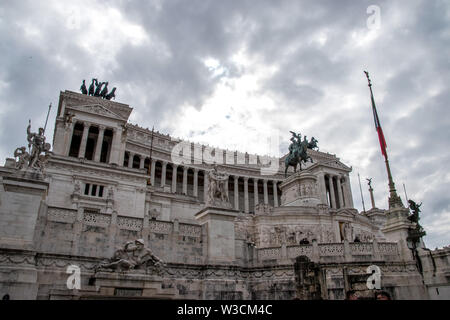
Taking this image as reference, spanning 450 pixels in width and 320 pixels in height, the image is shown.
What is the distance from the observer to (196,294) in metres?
19.5

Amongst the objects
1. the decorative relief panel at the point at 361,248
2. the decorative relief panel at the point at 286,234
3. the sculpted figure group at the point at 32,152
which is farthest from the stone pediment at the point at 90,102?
the decorative relief panel at the point at 361,248

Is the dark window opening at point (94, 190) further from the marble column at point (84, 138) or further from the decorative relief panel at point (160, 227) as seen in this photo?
the decorative relief panel at point (160, 227)

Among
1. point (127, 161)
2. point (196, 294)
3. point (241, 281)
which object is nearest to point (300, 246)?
point (241, 281)

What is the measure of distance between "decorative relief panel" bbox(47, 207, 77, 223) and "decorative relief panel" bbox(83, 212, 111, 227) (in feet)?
2.02

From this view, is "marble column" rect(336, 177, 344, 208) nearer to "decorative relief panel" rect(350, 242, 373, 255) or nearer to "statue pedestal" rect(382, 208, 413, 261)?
"statue pedestal" rect(382, 208, 413, 261)

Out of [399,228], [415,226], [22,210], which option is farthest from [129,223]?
[415,226]

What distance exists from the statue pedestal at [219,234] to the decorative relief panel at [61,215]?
25.8 feet

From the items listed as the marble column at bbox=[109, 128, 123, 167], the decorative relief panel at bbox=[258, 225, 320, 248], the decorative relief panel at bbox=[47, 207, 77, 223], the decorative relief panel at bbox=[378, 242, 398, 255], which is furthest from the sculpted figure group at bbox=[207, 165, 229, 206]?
the marble column at bbox=[109, 128, 123, 167]

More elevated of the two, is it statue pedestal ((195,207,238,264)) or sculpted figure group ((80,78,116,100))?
sculpted figure group ((80,78,116,100))

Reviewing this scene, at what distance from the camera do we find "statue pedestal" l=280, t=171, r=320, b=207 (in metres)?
41.3

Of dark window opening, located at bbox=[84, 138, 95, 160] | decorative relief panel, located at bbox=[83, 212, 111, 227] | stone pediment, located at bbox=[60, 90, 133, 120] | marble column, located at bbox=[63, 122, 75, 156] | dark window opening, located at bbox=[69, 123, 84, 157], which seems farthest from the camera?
dark window opening, located at bbox=[84, 138, 95, 160]

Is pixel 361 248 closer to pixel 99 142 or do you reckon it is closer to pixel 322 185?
pixel 99 142

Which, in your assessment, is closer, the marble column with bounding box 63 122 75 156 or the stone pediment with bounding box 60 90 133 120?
the marble column with bounding box 63 122 75 156

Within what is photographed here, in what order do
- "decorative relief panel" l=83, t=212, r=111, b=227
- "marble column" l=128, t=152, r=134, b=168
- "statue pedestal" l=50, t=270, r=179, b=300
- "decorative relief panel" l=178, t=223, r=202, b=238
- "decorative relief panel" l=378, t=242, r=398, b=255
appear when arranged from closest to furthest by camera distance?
"statue pedestal" l=50, t=270, r=179, b=300, "decorative relief panel" l=83, t=212, r=111, b=227, "decorative relief panel" l=178, t=223, r=202, b=238, "decorative relief panel" l=378, t=242, r=398, b=255, "marble column" l=128, t=152, r=134, b=168
